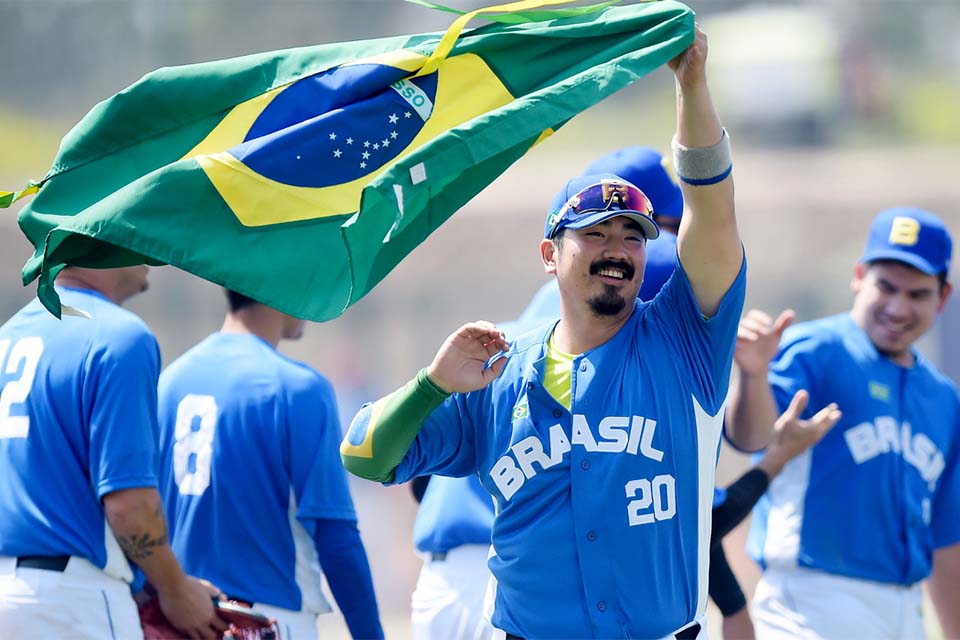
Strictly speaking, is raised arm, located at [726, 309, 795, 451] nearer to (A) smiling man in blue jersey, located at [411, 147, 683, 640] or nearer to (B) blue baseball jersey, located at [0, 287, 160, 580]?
(A) smiling man in blue jersey, located at [411, 147, 683, 640]

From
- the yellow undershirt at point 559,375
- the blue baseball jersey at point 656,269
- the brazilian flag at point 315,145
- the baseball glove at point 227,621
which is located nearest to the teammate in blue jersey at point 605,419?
the yellow undershirt at point 559,375

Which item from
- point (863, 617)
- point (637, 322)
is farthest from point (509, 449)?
point (863, 617)

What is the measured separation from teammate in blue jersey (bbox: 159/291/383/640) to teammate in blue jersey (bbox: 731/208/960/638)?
164 cm

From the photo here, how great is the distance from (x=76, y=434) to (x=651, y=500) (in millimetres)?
2085

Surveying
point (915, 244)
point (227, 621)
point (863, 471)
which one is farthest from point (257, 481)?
point (915, 244)

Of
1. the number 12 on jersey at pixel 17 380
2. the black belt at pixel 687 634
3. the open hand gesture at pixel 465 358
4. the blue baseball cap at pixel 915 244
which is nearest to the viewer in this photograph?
the open hand gesture at pixel 465 358

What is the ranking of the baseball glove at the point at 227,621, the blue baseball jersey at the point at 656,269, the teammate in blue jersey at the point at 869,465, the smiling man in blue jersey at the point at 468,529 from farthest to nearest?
the teammate in blue jersey at the point at 869,465, the smiling man in blue jersey at the point at 468,529, the baseball glove at the point at 227,621, the blue baseball jersey at the point at 656,269

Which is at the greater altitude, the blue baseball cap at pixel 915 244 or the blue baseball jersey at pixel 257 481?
the blue baseball cap at pixel 915 244

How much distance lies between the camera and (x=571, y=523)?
377cm

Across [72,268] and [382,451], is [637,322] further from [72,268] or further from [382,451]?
[72,268]

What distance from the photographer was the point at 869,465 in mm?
5543

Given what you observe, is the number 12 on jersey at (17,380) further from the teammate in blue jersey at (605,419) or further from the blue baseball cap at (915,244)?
the blue baseball cap at (915,244)

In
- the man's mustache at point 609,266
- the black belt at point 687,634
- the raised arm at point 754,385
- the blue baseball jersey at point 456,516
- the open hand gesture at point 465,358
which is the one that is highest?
the man's mustache at point 609,266

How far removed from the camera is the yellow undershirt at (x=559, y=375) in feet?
12.7
